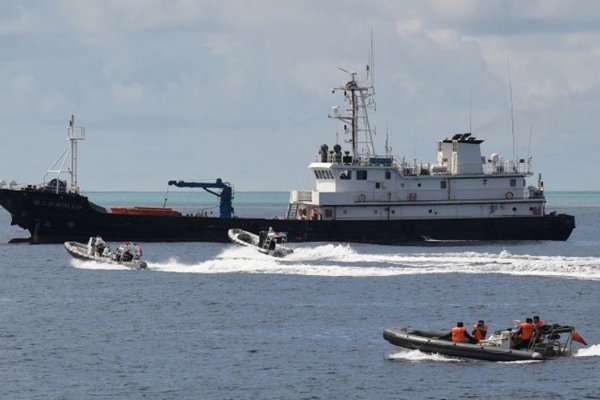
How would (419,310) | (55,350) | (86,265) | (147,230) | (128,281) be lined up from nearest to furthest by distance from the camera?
(55,350), (419,310), (128,281), (86,265), (147,230)

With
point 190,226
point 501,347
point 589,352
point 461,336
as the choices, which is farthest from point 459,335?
point 190,226

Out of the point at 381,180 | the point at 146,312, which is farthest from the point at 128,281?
the point at 381,180

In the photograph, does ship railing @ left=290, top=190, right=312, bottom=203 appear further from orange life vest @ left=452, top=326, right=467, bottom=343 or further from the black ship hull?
orange life vest @ left=452, top=326, right=467, bottom=343

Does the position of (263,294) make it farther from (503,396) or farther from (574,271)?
(503,396)

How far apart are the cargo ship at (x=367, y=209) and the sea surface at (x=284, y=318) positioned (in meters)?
1.64

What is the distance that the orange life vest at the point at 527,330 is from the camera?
50062 mm

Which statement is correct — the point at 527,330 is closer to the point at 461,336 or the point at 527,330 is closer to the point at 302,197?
the point at 461,336

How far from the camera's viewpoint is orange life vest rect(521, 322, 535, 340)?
164 ft

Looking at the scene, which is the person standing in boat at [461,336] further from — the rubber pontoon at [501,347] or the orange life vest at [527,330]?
the orange life vest at [527,330]

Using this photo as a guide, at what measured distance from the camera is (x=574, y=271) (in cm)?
8206

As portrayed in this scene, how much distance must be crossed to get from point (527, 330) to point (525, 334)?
0.85 ft

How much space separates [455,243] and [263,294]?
32.7 meters

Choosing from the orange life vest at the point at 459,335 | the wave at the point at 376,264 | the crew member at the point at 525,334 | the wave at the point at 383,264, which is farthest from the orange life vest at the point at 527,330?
the wave at the point at 383,264

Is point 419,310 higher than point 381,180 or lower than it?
lower
